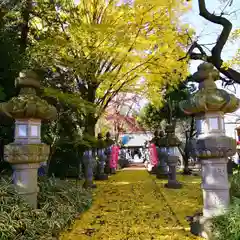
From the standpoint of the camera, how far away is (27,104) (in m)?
4.66

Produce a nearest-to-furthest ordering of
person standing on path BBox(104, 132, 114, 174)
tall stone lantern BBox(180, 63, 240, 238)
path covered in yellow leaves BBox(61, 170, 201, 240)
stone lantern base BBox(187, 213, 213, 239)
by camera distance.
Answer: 1. stone lantern base BBox(187, 213, 213, 239)
2. tall stone lantern BBox(180, 63, 240, 238)
3. path covered in yellow leaves BBox(61, 170, 201, 240)
4. person standing on path BBox(104, 132, 114, 174)

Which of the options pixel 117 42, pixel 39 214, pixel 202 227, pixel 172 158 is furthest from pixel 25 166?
pixel 172 158

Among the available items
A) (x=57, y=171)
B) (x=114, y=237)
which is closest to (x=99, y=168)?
(x=57, y=171)

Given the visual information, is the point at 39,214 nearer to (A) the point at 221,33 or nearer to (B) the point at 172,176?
(B) the point at 172,176

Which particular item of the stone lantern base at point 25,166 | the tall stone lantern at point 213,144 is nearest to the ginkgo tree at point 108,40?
the stone lantern base at point 25,166

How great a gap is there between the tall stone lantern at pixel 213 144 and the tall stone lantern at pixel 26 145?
2705 mm

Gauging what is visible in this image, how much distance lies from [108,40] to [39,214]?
501cm

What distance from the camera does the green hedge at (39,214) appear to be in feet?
12.7

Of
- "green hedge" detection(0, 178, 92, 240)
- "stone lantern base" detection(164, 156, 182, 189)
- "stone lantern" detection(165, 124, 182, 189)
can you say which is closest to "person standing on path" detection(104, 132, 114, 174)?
"stone lantern" detection(165, 124, 182, 189)

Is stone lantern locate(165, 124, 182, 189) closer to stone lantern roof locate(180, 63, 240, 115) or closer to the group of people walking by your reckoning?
the group of people walking

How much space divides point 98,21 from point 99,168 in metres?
7.55

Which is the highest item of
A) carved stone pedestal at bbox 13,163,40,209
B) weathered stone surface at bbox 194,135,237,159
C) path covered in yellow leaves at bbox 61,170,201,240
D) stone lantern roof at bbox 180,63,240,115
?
stone lantern roof at bbox 180,63,240,115

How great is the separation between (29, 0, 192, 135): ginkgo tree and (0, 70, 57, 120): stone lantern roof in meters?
2.38

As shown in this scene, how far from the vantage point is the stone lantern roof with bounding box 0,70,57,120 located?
4656 millimetres
